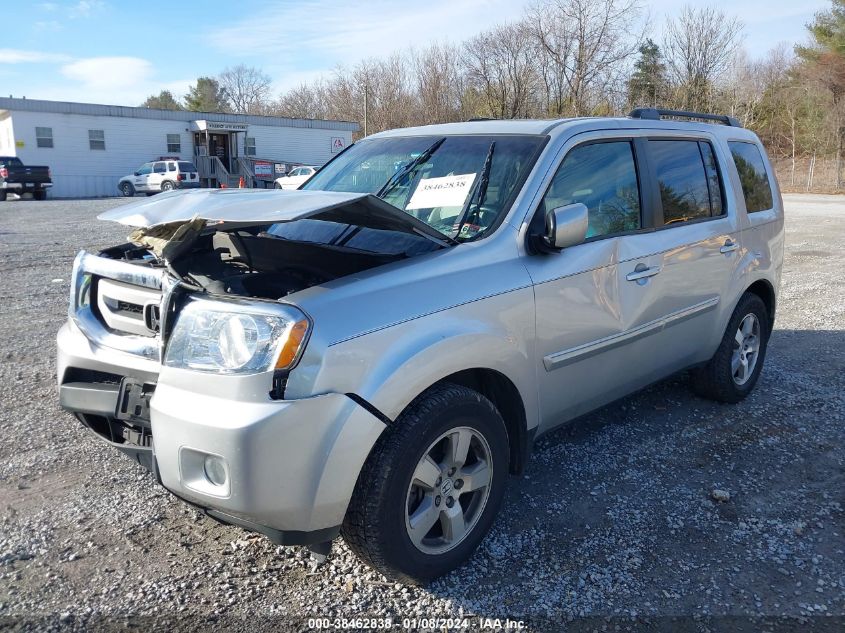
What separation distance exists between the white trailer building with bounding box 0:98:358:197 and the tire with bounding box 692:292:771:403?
31876mm

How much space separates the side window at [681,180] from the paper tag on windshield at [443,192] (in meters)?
1.31

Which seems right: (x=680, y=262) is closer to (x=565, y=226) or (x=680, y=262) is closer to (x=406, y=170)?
(x=565, y=226)

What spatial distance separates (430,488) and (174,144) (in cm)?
3952

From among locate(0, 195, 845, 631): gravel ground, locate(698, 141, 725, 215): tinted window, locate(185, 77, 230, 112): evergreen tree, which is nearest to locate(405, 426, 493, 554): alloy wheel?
locate(0, 195, 845, 631): gravel ground

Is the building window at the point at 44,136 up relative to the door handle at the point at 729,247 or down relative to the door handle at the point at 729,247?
up

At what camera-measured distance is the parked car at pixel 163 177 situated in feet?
106

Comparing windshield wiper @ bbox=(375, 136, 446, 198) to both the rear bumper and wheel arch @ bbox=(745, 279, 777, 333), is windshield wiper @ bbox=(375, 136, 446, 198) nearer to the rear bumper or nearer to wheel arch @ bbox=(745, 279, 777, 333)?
wheel arch @ bbox=(745, 279, 777, 333)

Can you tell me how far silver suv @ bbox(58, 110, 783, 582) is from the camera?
2.42m

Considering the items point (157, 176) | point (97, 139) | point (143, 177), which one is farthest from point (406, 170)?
point (97, 139)

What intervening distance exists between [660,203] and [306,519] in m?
2.79

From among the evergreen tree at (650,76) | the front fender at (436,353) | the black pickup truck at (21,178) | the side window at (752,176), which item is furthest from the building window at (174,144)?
the front fender at (436,353)

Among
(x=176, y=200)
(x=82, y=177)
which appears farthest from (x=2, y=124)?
(x=176, y=200)

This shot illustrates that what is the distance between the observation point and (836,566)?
10.1ft

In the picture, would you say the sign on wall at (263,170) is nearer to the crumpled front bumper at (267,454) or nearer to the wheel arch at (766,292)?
the wheel arch at (766,292)
